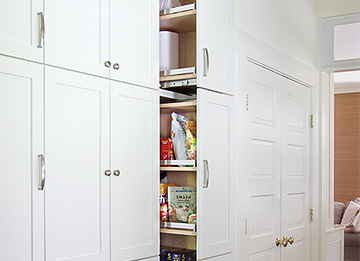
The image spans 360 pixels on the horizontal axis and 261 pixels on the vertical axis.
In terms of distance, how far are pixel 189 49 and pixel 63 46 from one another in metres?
1.06

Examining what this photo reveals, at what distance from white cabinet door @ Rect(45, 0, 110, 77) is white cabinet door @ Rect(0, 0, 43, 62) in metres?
0.05

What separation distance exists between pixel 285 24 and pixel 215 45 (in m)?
1.06

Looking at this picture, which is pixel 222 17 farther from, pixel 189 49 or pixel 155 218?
pixel 155 218

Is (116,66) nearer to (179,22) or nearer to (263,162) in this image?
(179,22)

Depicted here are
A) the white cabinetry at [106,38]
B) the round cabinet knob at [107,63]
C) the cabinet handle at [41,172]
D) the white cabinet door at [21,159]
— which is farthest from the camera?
the round cabinet knob at [107,63]

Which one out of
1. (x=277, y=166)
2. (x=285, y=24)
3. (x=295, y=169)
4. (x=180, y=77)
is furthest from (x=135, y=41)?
(x=295, y=169)

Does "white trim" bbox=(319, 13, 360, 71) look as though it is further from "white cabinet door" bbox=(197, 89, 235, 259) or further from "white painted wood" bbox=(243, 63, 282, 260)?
"white cabinet door" bbox=(197, 89, 235, 259)

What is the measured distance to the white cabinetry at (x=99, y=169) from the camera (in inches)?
67.4

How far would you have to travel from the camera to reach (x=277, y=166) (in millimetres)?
3162

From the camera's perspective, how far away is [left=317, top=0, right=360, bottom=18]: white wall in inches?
144

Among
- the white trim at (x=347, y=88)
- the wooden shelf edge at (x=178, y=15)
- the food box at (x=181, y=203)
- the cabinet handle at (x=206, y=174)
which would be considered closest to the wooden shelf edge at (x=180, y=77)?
the wooden shelf edge at (x=178, y=15)

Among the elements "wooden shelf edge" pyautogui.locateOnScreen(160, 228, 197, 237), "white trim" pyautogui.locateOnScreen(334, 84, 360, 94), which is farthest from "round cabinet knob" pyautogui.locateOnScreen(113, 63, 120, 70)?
"white trim" pyautogui.locateOnScreen(334, 84, 360, 94)

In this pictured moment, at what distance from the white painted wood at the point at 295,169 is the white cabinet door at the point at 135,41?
4.46 ft

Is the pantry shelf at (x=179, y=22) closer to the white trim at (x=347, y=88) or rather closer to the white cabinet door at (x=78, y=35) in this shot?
the white cabinet door at (x=78, y=35)
